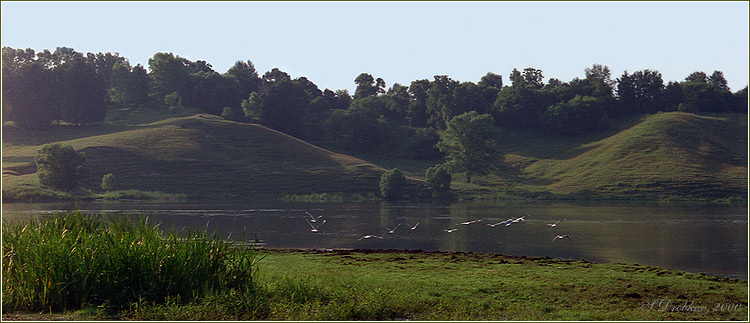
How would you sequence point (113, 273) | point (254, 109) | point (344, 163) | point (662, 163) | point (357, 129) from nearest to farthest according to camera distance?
point (113, 273) → point (662, 163) → point (344, 163) → point (357, 129) → point (254, 109)

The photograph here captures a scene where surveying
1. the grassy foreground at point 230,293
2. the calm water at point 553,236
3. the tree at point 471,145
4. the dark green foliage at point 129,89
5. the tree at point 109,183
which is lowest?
the calm water at point 553,236

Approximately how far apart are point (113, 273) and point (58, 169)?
101727 mm

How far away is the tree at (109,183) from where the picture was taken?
116500 millimetres

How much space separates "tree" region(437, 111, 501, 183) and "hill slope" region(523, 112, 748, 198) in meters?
9.16

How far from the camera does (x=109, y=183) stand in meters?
A: 117

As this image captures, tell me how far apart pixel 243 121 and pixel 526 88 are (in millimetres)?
80436

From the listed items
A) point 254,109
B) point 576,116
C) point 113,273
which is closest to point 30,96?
point 254,109

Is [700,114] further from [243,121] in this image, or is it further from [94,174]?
[94,174]

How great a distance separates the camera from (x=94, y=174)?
124 m

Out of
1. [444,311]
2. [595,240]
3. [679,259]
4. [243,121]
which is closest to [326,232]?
[595,240]

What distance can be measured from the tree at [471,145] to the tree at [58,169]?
241 feet

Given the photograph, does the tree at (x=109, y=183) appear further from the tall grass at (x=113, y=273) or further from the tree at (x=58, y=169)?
the tall grass at (x=113, y=273)

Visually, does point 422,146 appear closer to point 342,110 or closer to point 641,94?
point 342,110

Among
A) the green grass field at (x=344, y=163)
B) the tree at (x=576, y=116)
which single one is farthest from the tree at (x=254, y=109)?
the tree at (x=576, y=116)
